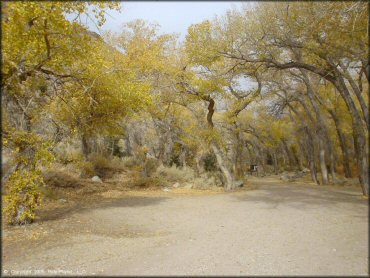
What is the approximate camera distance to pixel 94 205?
11.8 m

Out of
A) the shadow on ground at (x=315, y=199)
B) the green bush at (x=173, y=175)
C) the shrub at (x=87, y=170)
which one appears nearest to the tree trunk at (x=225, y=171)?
the green bush at (x=173, y=175)

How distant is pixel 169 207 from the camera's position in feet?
38.3

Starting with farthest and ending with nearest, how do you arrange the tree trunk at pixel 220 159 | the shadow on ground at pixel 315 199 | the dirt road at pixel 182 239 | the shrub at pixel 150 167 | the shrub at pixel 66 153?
the shrub at pixel 150 167 < the tree trunk at pixel 220 159 < the shrub at pixel 66 153 < the shadow on ground at pixel 315 199 < the dirt road at pixel 182 239

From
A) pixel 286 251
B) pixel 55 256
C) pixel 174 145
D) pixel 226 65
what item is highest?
pixel 226 65

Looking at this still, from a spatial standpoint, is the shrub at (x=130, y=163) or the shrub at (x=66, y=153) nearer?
the shrub at (x=66, y=153)

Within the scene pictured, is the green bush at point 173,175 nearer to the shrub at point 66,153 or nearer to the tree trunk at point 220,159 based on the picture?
the tree trunk at point 220,159

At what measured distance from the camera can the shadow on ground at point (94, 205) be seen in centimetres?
964

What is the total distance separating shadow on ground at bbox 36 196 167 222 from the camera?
9.64m

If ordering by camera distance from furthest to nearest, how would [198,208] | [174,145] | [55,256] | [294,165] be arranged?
[294,165], [174,145], [198,208], [55,256]

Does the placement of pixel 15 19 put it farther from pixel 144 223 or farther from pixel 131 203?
pixel 131 203

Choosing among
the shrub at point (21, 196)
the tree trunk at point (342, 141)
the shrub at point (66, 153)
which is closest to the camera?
the shrub at point (21, 196)

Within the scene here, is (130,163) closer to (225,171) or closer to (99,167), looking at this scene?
(99,167)

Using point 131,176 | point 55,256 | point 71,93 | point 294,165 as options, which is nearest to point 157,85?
point 131,176

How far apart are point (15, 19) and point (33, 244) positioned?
455 centimetres
